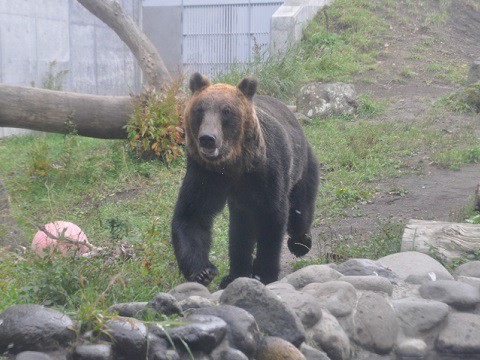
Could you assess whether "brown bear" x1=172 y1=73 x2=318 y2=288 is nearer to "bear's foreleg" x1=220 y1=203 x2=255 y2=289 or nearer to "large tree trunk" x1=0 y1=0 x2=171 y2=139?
"bear's foreleg" x1=220 y1=203 x2=255 y2=289

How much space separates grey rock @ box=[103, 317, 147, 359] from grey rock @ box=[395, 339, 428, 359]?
5.77ft

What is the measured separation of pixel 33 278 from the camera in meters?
4.14

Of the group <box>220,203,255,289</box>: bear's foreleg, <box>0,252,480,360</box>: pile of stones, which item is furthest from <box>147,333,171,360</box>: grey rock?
<box>220,203,255,289</box>: bear's foreleg

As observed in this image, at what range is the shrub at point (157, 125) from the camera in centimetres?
899

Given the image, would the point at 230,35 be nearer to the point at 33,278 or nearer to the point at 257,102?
the point at 257,102

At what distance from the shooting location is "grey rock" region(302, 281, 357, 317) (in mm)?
4191

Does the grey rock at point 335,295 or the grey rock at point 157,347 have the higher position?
the grey rock at point 157,347

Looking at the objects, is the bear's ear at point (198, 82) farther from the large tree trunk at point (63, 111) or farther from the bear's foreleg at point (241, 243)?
the large tree trunk at point (63, 111)

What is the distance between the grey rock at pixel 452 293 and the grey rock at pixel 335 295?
0.56 meters

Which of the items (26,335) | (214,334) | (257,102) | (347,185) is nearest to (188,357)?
(214,334)

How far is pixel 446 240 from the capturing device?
5629mm

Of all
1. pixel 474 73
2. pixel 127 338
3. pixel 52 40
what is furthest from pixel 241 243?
pixel 52 40

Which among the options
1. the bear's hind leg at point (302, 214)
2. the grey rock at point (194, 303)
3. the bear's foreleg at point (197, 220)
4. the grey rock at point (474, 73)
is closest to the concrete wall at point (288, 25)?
the grey rock at point (474, 73)

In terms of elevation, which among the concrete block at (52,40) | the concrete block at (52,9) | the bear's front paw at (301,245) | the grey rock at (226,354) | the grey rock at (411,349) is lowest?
the grey rock at (411,349)
